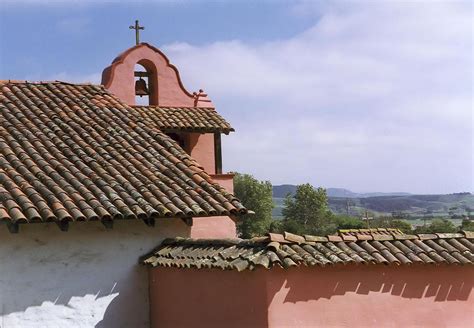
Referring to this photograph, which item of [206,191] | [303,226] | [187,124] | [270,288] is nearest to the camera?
[270,288]

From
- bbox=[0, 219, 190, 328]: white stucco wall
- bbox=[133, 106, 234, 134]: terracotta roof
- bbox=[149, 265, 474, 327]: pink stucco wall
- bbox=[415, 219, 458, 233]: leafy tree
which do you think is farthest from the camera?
bbox=[415, 219, 458, 233]: leafy tree

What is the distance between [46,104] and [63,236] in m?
3.62

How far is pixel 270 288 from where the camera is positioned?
7.41 metres

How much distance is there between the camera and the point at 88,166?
978 centimetres

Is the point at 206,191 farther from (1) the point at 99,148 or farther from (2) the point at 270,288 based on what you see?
(2) the point at 270,288

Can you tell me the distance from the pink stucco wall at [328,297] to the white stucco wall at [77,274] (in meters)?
0.91

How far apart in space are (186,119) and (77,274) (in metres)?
7.13

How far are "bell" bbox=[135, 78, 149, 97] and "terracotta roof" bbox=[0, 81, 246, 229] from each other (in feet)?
11.3

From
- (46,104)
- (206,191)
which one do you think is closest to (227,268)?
(206,191)

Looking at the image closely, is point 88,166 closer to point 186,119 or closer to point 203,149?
point 186,119

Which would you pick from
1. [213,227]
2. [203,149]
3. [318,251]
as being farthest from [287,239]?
[203,149]

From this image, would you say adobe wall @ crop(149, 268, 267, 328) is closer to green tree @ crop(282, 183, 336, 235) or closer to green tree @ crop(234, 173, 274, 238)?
green tree @ crop(234, 173, 274, 238)

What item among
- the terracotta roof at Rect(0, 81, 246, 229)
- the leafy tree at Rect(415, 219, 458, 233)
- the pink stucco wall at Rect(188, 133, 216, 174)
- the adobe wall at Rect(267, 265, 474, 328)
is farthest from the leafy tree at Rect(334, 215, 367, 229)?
the adobe wall at Rect(267, 265, 474, 328)

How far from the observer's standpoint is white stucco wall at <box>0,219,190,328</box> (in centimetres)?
853
